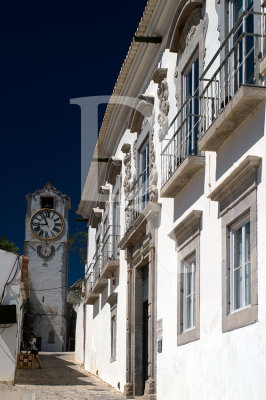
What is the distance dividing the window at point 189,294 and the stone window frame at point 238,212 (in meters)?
1.55

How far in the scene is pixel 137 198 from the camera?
46.9ft

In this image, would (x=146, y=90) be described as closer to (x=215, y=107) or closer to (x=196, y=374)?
(x=215, y=107)

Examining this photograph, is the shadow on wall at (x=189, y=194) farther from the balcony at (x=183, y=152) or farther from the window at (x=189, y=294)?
the window at (x=189, y=294)

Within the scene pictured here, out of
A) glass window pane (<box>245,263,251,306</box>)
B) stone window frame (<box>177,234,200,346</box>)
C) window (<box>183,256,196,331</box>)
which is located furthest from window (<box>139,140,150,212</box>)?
glass window pane (<box>245,263,251,306</box>)

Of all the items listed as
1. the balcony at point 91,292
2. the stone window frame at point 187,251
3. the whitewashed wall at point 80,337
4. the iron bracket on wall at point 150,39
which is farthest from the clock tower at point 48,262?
the stone window frame at point 187,251

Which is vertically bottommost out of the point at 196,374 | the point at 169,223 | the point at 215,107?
the point at 196,374

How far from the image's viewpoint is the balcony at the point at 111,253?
1684cm

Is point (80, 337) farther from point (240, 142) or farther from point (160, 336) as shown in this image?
point (240, 142)

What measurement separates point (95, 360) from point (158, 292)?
925cm

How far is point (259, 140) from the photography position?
24.7 ft

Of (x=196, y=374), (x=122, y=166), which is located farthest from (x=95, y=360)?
(x=196, y=374)

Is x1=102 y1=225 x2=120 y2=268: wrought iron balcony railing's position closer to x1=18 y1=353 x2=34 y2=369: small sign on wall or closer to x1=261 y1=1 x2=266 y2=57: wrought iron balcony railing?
x1=18 y1=353 x2=34 y2=369: small sign on wall

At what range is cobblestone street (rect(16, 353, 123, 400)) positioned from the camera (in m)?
14.5

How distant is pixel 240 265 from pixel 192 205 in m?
2.08
